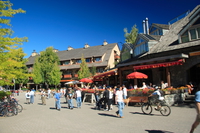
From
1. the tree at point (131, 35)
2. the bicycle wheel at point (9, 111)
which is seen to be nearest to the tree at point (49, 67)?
the tree at point (131, 35)

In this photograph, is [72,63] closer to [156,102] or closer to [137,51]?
[137,51]

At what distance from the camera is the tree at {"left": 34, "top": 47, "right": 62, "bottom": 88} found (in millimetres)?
41594

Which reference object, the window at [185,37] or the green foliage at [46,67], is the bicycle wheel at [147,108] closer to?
the window at [185,37]

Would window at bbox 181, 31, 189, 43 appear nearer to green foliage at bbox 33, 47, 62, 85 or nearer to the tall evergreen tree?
the tall evergreen tree

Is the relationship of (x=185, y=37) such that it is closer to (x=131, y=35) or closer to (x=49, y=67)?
(x=131, y=35)

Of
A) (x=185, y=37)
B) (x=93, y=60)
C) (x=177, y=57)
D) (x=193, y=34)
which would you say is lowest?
(x=177, y=57)

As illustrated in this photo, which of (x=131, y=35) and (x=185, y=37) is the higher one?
(x=131, y=35)

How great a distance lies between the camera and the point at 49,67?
1690 inches

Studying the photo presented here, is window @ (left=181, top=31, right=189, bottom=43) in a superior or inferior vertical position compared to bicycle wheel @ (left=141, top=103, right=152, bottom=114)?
superior

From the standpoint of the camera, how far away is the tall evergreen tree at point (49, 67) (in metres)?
41.5

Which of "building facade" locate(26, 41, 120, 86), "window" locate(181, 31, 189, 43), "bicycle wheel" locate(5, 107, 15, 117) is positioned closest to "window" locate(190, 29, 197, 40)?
"window" locate(181, 31, 189, 43)

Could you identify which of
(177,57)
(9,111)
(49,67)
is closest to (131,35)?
(49,67)

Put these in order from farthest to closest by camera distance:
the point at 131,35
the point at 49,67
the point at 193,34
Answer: the point at 49,67 → the point at 131,35 → the point at 193,34

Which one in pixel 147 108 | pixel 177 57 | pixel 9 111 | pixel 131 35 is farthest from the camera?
pixel 131 35
